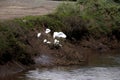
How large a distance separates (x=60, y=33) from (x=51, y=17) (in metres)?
1.57

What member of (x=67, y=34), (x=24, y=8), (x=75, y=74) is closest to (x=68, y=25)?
(x=67, y=34)

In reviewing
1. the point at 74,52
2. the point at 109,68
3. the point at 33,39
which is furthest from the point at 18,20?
the point at 109,68

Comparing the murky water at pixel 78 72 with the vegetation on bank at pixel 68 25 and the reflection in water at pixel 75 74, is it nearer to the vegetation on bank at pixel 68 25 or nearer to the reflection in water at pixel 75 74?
the reflection in water at pixel 75 74

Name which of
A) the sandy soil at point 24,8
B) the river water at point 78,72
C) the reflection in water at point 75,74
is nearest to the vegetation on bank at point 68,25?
the river water at point 78,72

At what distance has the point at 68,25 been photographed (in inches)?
930

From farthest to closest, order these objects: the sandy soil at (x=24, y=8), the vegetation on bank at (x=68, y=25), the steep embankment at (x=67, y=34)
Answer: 1. the sandy soil at (x=24, y=8)
2. the steep embankment at (x=67, y=34)
3. the vegetation on bank at (x=68, y=25)

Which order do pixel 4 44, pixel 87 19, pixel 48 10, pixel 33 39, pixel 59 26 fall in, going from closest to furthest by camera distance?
pixel 4 44
pixel 33 39
pixel 59 26
pixel 87 19
pixel 48 10

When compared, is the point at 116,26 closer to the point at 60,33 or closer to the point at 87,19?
the point at 87,19

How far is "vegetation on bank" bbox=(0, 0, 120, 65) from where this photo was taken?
19.6m

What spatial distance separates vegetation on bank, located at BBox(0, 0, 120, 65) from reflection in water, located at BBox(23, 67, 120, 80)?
40.4 inches

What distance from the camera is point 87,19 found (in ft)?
82.0

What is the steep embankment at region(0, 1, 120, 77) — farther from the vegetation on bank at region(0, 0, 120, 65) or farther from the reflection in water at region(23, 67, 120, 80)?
the reflection in water at region(23, 67, 120, 80)

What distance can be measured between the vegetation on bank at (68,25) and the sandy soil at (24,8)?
5.75 feet

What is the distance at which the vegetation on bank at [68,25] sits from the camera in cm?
1964
